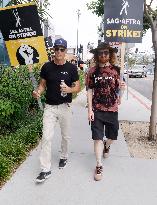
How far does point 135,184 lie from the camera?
5.86 metres

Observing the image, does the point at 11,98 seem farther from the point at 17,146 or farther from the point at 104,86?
the point at 104,86

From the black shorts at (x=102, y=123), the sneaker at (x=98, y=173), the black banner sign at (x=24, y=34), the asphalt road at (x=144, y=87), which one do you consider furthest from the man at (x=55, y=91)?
the asphalt road at (x=144, y=87)

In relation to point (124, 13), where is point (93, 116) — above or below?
below

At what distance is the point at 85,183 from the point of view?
228 inches

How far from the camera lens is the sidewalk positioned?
17.0ft

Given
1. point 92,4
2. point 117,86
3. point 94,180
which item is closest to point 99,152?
point 94,180

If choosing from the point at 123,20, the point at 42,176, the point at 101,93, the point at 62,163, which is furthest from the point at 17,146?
the point at 123,20

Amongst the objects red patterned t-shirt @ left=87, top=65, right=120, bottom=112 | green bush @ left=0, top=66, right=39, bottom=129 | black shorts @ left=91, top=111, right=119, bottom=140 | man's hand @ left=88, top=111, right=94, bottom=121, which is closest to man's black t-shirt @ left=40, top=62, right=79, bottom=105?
red patterned t-shirt @ left=87, top=65, right=120, bottom=112

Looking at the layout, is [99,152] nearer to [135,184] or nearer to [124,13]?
[135,184]

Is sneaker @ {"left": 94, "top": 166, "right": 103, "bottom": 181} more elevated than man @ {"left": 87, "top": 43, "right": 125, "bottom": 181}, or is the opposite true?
man @ {"left": 87, "top": 43, "right": 125, "bottom": 181}

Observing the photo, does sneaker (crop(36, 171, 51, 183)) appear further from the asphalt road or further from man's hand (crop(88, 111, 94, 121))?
the asphalt road

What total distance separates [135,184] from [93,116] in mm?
1078

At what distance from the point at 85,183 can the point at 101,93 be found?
48.8 inches

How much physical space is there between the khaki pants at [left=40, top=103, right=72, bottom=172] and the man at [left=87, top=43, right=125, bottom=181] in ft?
1.21
